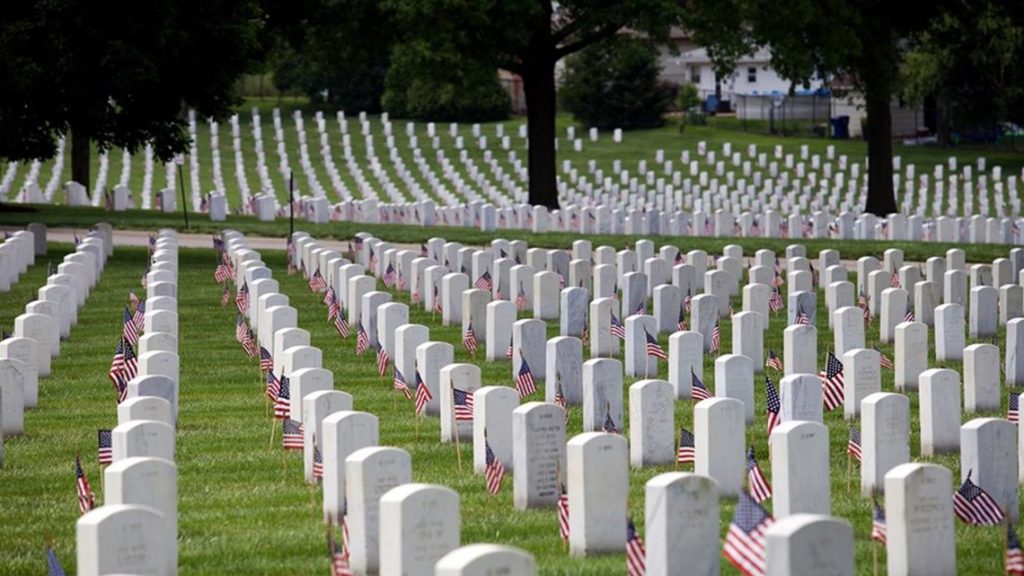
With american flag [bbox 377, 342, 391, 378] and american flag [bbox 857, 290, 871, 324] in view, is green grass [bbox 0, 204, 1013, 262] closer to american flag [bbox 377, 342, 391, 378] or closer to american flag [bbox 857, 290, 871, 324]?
american flag [bbox 857, 290, 871, 324]

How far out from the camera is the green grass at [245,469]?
10.9 metres

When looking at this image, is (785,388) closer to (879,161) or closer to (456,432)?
(456,432)

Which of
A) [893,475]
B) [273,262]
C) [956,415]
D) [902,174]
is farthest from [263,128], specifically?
[893,475]

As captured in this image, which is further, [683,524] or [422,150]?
[422,150]

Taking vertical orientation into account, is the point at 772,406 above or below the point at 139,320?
below

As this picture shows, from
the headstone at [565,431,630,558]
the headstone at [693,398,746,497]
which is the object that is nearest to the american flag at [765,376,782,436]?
the headstone at [693,398,746,497]

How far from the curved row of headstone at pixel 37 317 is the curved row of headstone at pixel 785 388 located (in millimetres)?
3119

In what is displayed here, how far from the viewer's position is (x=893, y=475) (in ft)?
31.7

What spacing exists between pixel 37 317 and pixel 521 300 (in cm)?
739

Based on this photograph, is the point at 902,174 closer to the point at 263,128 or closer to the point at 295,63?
the point at 263,128

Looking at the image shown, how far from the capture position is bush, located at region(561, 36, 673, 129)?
6944cm

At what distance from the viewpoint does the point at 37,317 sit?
18234mm

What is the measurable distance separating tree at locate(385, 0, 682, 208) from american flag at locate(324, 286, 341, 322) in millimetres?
14064

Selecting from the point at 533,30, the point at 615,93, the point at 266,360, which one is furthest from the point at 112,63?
the point at 615,93
